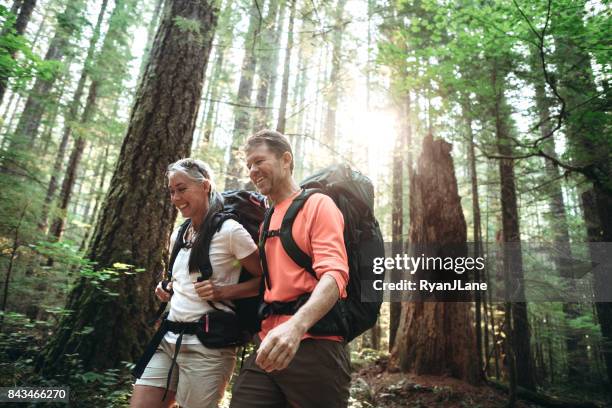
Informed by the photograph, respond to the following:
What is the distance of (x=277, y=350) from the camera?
144 centimetres

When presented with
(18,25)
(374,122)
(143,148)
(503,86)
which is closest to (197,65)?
(143,148)

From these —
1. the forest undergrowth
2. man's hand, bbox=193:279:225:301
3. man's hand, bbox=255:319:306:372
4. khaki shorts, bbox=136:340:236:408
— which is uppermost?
man's hand, bbox=193:279:225:301

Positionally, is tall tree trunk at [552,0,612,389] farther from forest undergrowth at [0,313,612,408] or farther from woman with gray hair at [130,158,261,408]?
woman with gray hair at [130,158,261,408]

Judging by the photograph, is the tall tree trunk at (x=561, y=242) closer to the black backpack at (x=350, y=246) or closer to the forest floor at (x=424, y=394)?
the forest floor at (x=424, y=394)

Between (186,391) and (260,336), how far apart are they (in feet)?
2.50

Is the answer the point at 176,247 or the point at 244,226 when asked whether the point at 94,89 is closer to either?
the point at 176,247

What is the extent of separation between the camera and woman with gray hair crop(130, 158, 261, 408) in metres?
2.42

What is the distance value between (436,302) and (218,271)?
23.4 feet

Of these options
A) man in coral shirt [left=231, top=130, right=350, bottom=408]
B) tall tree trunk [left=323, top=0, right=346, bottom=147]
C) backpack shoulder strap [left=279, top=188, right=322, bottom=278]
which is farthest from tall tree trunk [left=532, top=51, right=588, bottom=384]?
man in coral shirt [left=231, top=130, right=350, bottom=408]

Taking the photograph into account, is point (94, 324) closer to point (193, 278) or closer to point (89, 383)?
point (89, 383)

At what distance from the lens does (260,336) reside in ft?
7.08

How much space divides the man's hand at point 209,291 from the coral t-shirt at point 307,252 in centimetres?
45

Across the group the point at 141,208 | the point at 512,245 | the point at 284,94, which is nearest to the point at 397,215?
the point at 512,245

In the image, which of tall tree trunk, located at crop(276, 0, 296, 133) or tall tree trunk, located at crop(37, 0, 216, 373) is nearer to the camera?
tall tree trunk, located at crop(37, 0, 216, 373)
